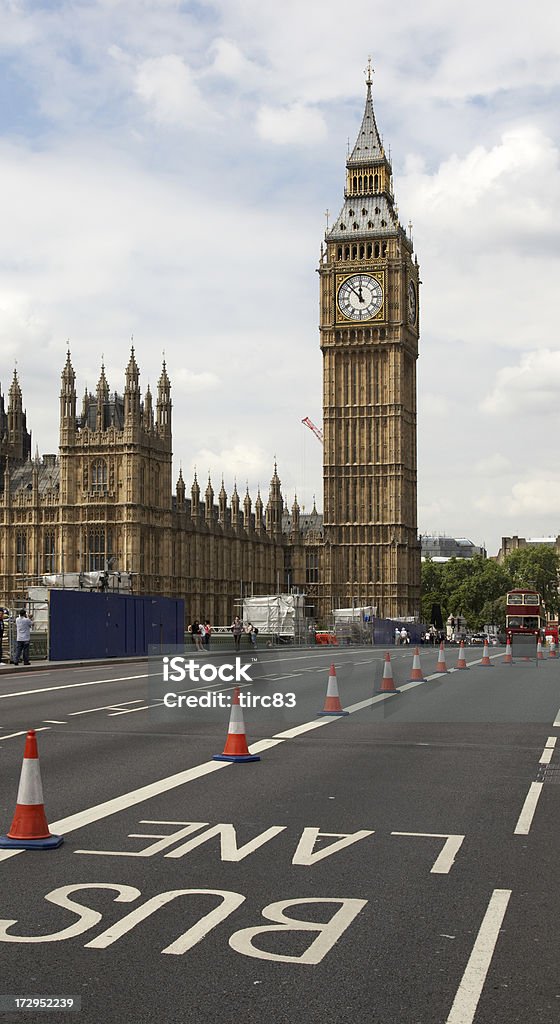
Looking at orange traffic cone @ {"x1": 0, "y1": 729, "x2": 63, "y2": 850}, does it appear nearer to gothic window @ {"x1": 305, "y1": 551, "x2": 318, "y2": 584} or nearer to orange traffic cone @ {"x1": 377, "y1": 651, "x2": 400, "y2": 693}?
orange traffic cone @ {"x1": 377, "y1": 651, "x2": 400, "y2": 693}

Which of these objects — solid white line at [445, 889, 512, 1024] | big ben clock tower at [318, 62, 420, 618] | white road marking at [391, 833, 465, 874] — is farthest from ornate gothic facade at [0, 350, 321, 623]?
solid white line at [445, 889, 512, 1024]

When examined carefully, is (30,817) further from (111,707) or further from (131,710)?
(111,707)

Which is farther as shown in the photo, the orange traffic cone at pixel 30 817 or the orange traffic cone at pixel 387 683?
the orange traffic cone at pixel 387 683

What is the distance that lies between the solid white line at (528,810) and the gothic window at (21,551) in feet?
280

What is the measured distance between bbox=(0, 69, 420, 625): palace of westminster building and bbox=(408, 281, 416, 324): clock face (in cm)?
30

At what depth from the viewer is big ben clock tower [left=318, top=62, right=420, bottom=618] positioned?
386ft

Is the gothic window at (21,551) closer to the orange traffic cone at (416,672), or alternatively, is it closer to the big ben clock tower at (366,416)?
the big ben clock tower at (366,416)

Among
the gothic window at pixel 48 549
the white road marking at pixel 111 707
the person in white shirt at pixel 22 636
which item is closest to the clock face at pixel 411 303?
the gothic window at pixel 48 549

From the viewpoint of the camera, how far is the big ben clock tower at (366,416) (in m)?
118

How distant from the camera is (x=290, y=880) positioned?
7715 millimetres

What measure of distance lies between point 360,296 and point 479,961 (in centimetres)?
11615

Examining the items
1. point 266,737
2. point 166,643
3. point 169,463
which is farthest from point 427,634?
point 266,737

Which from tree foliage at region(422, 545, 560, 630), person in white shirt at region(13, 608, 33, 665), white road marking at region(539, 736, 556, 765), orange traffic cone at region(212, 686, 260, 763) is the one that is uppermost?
tree foliage at region(422, 545, 560, 630)

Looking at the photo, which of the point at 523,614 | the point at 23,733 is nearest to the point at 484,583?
the point at 523,614
